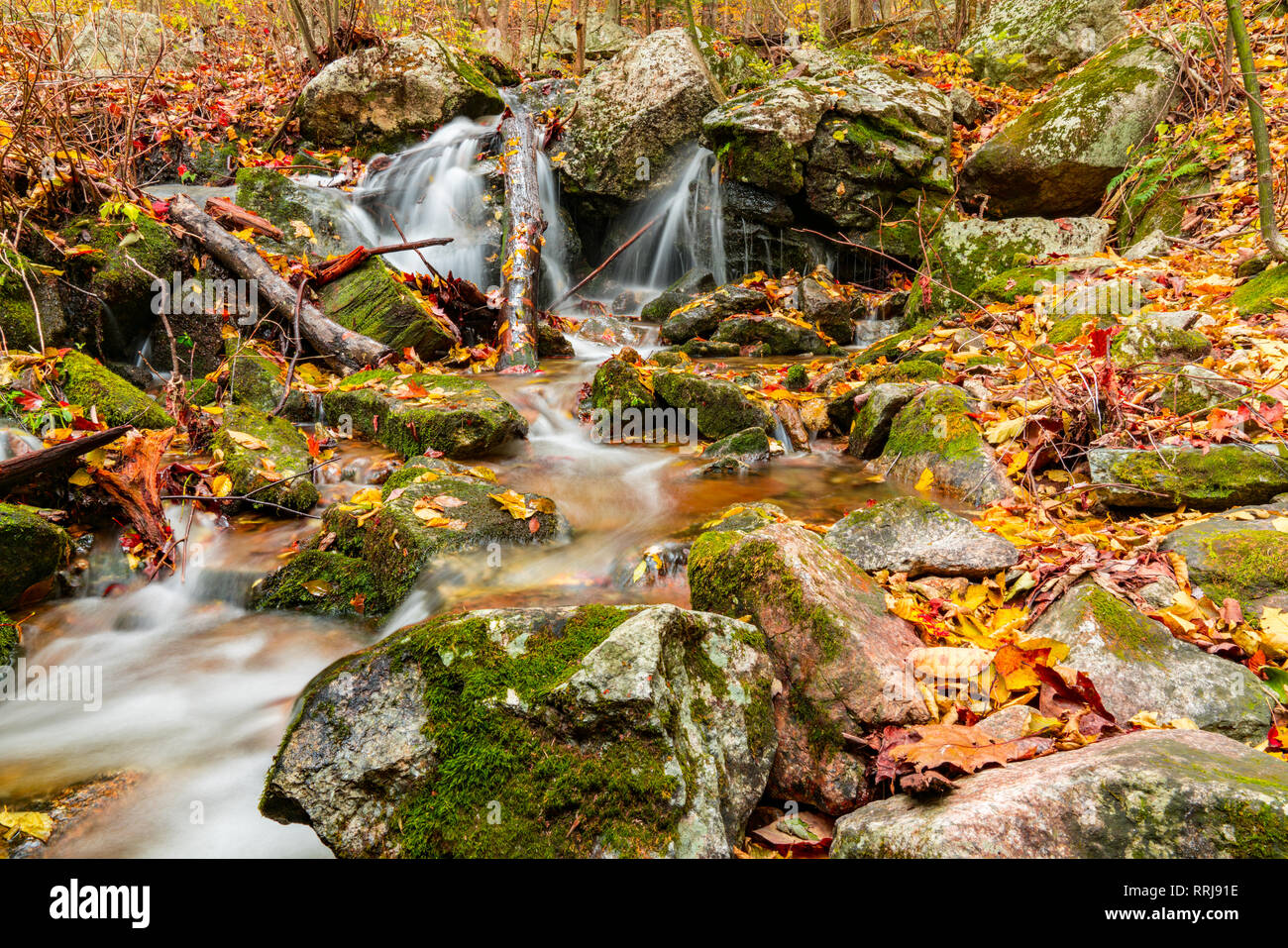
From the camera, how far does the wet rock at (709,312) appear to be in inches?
365

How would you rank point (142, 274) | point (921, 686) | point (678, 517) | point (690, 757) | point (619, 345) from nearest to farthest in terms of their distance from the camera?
point (690, 757) → point (921, 686) → point (678, 517) → point (142, 274) → point (619, 345)

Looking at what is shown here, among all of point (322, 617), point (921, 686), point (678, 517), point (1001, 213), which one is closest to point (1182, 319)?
point (678, 517)

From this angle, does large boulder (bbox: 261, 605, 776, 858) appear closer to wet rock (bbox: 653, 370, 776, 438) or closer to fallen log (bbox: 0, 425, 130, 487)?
fallen log (bbox: 0, 425, 130, 487)

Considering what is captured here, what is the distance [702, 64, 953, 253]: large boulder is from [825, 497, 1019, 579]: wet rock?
7694mm

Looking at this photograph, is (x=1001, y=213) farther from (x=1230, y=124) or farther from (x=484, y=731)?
(x=484, y=731)

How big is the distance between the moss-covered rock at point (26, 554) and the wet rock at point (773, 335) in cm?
693

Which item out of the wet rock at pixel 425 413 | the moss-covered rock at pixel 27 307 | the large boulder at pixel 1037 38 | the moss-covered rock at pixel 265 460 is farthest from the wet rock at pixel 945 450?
the large boulder at pixel 1037 38

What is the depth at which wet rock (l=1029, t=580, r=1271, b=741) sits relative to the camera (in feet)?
6.94

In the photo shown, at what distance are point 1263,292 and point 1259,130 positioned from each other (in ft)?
3.92

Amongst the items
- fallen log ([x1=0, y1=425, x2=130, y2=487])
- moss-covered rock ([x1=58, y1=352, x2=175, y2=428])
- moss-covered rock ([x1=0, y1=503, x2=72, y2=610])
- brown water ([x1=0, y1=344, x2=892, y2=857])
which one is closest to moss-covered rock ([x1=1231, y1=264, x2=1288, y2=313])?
brown water ([x1=0, y1=344, x2=892, y2=857])

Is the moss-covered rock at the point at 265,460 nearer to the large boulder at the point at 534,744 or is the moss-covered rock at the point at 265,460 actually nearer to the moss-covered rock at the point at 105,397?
the moss-covered rock at the point at 105,397

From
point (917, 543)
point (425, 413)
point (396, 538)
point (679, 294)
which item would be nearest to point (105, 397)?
point (425, 413)

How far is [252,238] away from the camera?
25.3 feet
